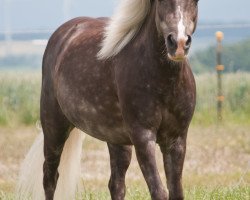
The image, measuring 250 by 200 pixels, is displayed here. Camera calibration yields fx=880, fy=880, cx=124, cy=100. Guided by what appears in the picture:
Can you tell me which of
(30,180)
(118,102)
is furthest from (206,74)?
(118,102)

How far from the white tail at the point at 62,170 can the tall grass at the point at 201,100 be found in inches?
287

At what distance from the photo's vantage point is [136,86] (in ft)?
18.2

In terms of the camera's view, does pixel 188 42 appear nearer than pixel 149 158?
Yes

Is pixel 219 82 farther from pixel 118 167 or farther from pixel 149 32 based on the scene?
pixel 149 32

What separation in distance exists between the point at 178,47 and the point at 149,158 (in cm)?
82

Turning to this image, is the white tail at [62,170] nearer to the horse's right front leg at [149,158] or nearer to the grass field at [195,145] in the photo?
the grass field at [195,145]

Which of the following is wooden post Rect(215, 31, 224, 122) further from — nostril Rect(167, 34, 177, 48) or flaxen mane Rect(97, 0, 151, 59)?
nostril Rect(167, 34, 177, 48)

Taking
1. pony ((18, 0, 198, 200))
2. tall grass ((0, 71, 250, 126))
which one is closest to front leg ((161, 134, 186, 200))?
pony ((18, 0, 198, 200))

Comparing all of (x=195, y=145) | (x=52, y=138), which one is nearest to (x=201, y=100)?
(x=195, y=145)

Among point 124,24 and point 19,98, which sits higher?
point 124,24

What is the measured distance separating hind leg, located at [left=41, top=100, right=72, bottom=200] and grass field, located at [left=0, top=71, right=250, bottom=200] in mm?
447

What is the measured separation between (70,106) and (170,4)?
1474 mm

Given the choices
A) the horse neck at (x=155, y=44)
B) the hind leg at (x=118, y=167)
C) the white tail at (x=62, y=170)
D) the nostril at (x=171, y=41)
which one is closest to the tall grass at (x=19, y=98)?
the white tail at (x=62, y=170)

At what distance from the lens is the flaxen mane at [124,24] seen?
5691 mm
